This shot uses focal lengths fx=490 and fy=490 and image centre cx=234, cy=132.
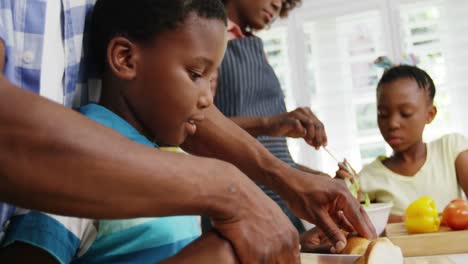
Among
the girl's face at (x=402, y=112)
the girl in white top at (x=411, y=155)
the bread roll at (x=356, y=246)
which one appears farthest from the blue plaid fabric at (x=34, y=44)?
the girl's face at (x=402, y=112)

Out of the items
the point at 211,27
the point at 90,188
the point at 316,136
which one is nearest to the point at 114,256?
the point at 90,188

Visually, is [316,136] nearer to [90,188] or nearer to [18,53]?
[18,53]

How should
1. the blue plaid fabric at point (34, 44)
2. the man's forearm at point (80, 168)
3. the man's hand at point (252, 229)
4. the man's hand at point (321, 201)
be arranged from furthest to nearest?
the man's hand at point (321, 201), the blue plaid fabric at point (34, 44), the man's hand at point (252, 229), the man's forearm at point (80, 168)

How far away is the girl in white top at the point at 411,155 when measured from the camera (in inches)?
73.6

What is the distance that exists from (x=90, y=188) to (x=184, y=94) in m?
0.32

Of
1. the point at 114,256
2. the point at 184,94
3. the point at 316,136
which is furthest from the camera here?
the point at 316,136

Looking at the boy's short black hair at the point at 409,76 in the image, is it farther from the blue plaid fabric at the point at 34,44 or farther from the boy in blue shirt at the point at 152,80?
the blue plaid fabric at the point at 34,44

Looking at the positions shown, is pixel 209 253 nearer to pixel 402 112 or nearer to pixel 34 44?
pixel 34 44

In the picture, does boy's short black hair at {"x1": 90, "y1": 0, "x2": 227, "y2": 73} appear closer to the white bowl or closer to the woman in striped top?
the woman in striped top

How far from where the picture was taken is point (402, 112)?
1979 mm

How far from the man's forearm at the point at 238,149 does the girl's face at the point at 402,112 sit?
1.21 metres

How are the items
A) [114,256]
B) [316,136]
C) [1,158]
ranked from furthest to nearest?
[316,136] → [114,256] → [1,158]

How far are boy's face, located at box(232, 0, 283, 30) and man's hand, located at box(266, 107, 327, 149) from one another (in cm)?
41

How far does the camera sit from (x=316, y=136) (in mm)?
1203
